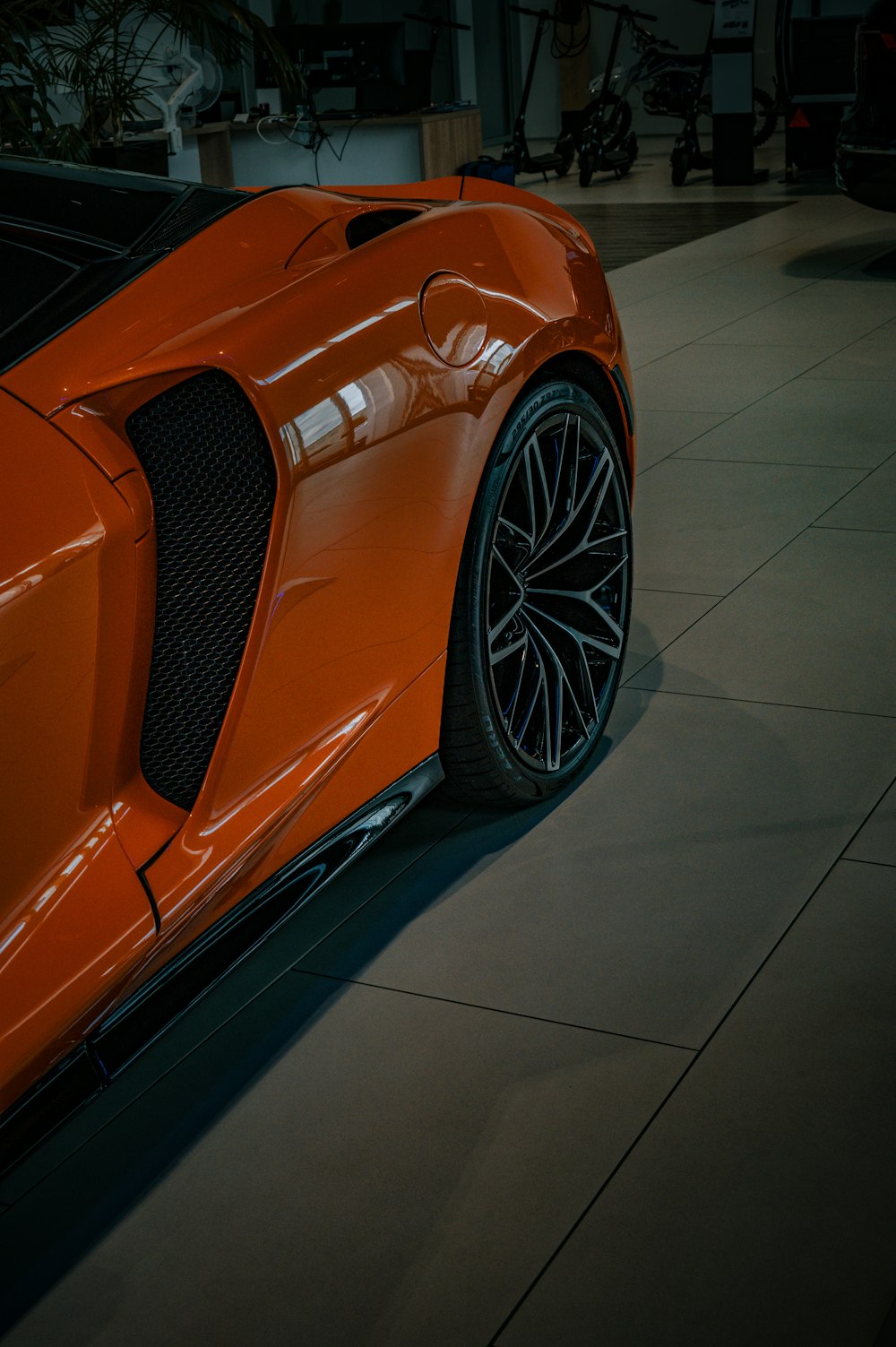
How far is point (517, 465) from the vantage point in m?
2.13

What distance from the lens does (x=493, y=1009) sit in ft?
6.18

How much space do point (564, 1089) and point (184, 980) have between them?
515mm

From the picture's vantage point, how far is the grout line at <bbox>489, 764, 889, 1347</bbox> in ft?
4.75

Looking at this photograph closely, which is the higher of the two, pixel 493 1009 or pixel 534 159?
pixel 534 159

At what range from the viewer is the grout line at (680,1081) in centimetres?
145

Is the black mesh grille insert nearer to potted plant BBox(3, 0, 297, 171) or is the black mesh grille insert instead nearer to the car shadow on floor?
the car shadow on floor

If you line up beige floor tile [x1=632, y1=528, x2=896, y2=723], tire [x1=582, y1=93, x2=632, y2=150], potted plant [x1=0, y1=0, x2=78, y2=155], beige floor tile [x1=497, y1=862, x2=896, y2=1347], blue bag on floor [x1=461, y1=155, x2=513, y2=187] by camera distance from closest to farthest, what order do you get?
beige floor tile [x1=497, y1=862, x2=896, y2=1347] → beige floor tile [x1=632, y1=528, x2=896, y2=723] → potted plant [x1=0, y1=0, x2=78, y2=155] → blue bag on floor [x1=461, y1=155, x2=513, y2=187] → tire [x1=582, y1=93, x2=632, y2=150]

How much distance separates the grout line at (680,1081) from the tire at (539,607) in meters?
0.47

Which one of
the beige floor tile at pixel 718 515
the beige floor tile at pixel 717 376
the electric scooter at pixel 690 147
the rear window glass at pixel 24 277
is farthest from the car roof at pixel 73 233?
the electric scooter at pixel 690 147

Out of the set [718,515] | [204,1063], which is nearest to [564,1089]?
[204,1063]

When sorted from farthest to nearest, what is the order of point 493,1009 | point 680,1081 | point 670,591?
point 670,591 < point 493,1009 < point 680,1081

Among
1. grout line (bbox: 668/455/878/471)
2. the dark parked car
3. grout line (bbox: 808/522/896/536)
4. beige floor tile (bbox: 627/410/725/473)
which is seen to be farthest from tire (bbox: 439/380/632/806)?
the dark parked car

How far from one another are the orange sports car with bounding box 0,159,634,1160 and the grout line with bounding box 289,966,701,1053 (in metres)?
0.24

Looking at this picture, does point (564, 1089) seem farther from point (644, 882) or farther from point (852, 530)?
point (852, 530)
